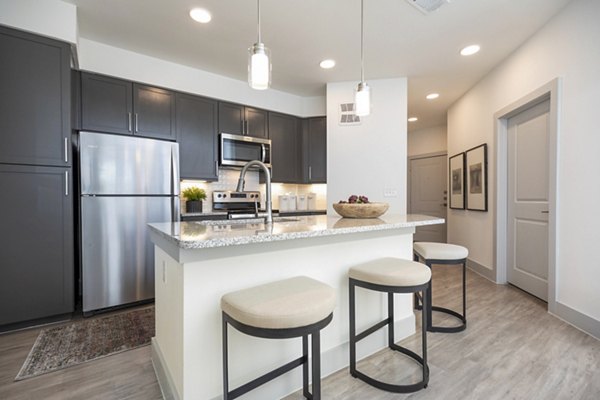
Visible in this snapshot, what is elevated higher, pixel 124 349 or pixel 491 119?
pixel 491 119

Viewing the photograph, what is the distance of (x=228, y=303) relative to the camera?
3.84 feet

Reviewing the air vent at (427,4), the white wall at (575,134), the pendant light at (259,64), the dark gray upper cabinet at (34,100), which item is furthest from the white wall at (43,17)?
the white wall at (575,134)

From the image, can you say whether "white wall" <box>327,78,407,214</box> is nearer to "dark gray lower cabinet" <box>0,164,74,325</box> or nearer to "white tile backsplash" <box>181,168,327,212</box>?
"white tile backsplash" <box>181,168,327,212</box>

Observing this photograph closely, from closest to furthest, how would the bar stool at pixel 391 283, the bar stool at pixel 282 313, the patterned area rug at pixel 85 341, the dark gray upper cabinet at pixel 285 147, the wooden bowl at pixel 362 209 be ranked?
1. the bar stool at pixel 282 313
2. the bar stool at pixel 391 283
3. the patterned area rug at pixel 85 341
4. the wooden bowl at pixel 362 209
5. the dark gray upper cabinet at pixel 285 147

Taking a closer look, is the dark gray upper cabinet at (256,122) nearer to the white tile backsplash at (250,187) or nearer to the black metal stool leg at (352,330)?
the white tile backsplash at (250,187)

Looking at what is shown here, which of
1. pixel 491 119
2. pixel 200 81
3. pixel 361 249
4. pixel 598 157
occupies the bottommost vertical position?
pixel 361 249

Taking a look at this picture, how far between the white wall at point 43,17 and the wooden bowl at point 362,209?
8.81ft

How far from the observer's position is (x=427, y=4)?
2326mm

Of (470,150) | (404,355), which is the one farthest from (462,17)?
(404,355)

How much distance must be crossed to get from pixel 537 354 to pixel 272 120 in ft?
12.5

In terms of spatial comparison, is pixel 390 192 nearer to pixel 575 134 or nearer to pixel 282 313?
pixel 575 134

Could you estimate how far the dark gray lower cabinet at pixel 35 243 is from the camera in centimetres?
221

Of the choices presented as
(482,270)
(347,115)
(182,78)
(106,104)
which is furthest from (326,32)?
(482,270)

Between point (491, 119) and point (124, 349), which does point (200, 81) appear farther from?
point (491, 119)
